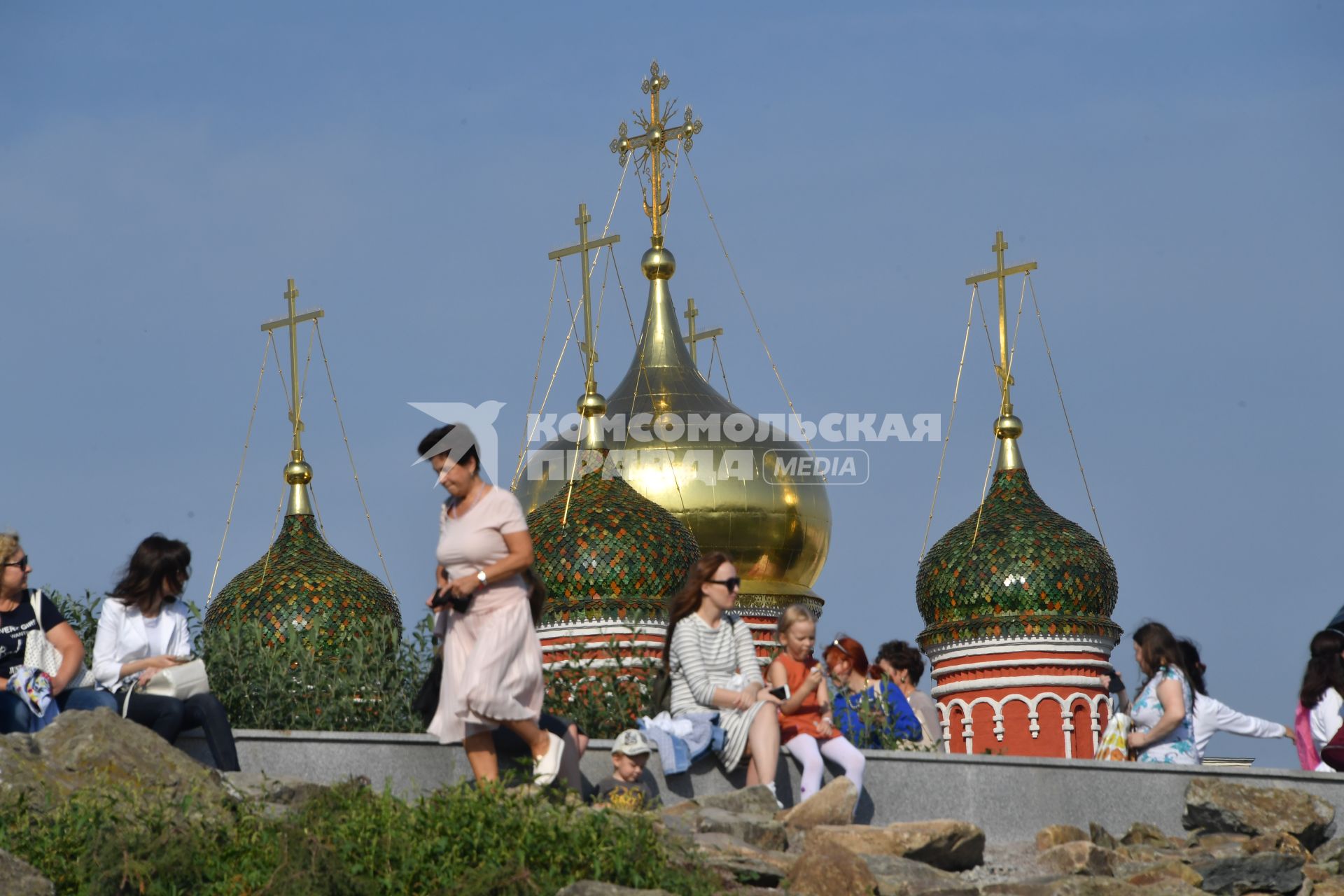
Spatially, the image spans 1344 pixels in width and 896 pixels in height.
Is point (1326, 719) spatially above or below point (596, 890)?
above

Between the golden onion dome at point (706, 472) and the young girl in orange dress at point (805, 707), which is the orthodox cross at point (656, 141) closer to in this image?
the golden onion dome at point (706, 472)

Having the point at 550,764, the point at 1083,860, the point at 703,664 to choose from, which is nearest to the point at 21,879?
the point at 550,764

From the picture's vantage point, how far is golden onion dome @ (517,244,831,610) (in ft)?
79.2

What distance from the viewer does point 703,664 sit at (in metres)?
10.2

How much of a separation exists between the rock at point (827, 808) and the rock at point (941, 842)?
0.70 feet

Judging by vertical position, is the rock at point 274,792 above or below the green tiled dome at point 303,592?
below

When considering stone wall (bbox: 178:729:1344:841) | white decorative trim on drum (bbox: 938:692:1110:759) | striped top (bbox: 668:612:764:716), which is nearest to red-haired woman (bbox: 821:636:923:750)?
stone wall (bbox: 178:729:1344:841)

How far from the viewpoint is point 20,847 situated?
7984mm

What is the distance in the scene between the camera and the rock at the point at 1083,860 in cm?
952

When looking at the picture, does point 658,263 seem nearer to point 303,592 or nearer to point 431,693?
point 303,592

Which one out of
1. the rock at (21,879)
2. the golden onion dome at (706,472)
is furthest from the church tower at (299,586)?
the rock at (21,879)

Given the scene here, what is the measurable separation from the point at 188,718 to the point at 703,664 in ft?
7.33

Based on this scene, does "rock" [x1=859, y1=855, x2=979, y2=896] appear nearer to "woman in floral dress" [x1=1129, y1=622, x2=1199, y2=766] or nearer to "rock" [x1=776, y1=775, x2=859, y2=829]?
"rock" [x1=776, y1=775, x2=859, y2=829]

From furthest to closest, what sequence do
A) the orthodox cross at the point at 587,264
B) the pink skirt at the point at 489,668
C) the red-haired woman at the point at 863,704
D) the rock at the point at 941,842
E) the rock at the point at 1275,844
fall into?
the orthodox cross at the point at 587,264, the red-haired woman at the point at 863,704, the rock at the point at 1275,844, the rock at the point at 941,842, the pink skirt at the point at 489,668
